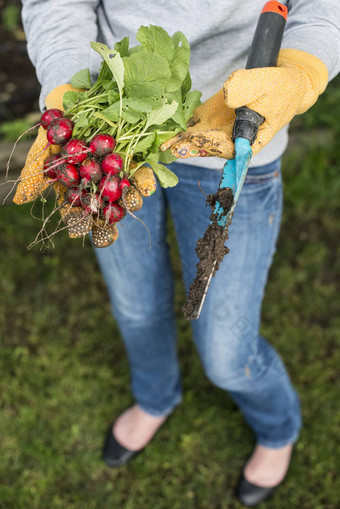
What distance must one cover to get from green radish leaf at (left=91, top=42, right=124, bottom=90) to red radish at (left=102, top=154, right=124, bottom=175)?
0.64ft

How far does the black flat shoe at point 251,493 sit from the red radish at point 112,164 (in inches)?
63.4

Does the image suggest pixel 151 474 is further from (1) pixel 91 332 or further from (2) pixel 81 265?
(2) pixel 81 265

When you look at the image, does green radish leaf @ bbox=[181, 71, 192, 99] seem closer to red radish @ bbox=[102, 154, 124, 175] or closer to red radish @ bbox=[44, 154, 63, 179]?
red radish @ bbox=[102, 154, 124, 175]

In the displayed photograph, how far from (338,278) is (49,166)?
2.02 meters

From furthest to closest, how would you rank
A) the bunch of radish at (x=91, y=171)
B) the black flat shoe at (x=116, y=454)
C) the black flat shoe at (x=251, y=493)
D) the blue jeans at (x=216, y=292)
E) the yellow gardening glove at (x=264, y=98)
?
the black flat shoe at (x=116, y=454) < the black flat shoe at (x=251, y=493) < the blue jeans at (x=216, y=292) < the bunch of radish at (x=91, y=171) < the yellow gardening glove at (x=264, y=98)

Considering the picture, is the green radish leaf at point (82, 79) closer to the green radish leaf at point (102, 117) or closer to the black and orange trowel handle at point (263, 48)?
the green radish leaf at point (102, 117)

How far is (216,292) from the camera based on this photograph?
5.70 ft

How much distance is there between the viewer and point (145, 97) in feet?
4.57

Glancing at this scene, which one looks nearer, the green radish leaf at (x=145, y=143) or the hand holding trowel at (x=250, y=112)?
the hand holding trowel at (x=250, y=112)

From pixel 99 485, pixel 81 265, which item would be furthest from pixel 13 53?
pixel 99 485

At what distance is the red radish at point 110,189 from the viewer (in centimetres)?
136

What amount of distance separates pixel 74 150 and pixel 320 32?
0.74 metres

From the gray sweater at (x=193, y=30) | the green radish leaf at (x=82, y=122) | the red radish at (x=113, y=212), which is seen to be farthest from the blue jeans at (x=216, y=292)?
the green radish leaf at (x=82, y=122)

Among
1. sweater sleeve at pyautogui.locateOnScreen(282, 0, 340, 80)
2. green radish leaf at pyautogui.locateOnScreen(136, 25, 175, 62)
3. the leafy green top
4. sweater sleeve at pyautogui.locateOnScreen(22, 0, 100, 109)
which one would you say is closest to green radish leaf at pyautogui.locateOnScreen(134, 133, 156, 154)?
the leafy green top
